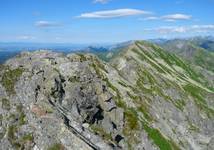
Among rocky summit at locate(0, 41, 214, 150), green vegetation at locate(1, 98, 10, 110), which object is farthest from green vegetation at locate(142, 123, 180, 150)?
green vegetation at locate(1, 98, 10, 110)

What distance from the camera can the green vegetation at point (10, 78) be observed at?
343 feet

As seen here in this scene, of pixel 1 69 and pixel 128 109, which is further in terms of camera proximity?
pixel 128 109

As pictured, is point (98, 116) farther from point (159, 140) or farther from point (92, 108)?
point (159, 140)

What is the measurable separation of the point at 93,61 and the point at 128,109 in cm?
2769

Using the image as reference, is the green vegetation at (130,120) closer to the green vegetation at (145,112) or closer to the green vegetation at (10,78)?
the green vegetation at (145,112)

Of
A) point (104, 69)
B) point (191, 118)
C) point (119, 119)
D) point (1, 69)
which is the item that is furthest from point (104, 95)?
point (191, 118)

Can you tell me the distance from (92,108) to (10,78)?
29078 millimetres

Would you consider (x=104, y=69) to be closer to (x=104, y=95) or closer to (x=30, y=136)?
(x=104, y=95)

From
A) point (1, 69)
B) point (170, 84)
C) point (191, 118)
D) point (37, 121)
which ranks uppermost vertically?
point (1, 69)

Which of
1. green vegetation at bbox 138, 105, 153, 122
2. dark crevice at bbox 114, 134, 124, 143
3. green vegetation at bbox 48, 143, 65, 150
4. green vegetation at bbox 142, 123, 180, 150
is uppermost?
green vegetation at bbox 48, 143, 65, 150

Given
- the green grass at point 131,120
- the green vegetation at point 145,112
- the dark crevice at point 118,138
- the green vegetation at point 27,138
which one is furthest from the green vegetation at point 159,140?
the green vegetation at point 27,138

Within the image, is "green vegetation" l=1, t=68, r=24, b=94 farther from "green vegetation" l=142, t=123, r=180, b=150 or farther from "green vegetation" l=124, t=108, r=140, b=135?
"green vegetation" l=142, t=123, r=180, b=150

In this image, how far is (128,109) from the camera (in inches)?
5207

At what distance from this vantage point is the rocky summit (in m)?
88.2
